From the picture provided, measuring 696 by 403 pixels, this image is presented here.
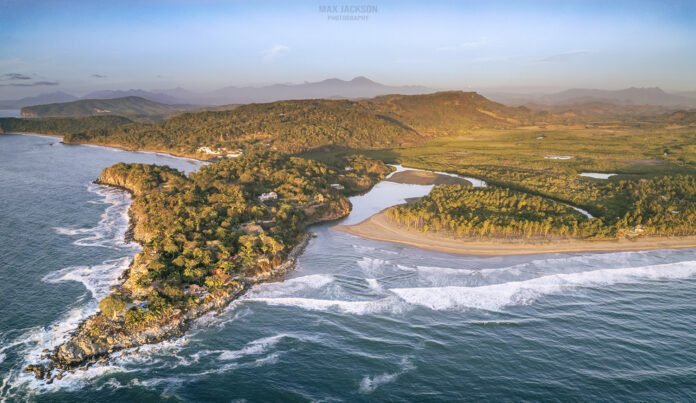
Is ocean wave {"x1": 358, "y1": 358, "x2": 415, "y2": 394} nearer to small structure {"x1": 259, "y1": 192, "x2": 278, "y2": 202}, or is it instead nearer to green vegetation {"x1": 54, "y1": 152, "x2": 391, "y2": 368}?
green vegetation {"x1": 54, "y1": 152, "x2": 391, "y2": 368}

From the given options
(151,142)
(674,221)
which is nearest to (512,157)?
(674,221)

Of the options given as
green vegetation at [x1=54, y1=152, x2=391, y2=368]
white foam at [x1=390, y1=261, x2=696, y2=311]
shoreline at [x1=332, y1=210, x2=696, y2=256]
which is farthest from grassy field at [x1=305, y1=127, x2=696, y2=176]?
white foam at [x1=390, y1=261, x2=696, y2=311]

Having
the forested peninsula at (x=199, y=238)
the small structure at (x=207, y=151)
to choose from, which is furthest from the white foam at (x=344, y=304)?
the small structure at (x=207, y=151)

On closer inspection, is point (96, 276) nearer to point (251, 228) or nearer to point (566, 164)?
point (251, 228)

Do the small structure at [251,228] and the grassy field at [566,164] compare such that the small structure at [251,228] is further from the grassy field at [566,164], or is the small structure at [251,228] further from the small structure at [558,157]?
the small structure at [558,157]

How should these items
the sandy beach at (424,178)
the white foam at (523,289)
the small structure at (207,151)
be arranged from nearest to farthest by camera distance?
the white foam at (523,289), the sandy beach at (424,178), the small structure at (207,151)
